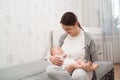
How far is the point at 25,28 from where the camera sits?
2754 millimetres

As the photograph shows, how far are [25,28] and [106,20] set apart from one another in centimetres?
198

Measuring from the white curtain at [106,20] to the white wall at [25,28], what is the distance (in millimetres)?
869

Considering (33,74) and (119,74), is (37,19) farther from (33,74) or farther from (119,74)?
(119,74)

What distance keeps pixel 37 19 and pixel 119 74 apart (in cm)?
159

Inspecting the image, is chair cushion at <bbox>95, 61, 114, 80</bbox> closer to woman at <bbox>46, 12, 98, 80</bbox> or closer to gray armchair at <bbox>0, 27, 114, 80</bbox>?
gray armchair at <bbox>0, 27, 114, 80</bbox>

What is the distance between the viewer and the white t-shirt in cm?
195

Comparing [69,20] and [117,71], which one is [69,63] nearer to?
[69,20]

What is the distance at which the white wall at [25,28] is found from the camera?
8.04 ft

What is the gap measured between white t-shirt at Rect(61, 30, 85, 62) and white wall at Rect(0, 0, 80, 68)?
0.77 metres

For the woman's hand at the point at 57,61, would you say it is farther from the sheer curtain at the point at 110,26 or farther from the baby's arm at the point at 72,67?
the sheer curtain at the point at 110,26

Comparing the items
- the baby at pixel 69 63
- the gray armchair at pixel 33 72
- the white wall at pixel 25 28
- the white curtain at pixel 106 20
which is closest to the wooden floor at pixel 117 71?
the white curtain at pixel 106 20

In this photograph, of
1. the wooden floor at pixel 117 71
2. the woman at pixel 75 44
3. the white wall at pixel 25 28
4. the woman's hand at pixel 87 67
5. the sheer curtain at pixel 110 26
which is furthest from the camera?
the sheer curtain at pixel 110 26

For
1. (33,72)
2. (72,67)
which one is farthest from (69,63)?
(33,72)

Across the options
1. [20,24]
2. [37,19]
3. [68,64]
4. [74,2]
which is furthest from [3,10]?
[74,2]
